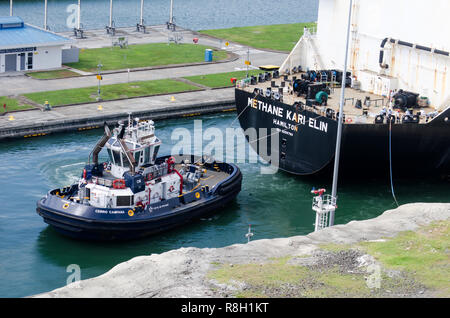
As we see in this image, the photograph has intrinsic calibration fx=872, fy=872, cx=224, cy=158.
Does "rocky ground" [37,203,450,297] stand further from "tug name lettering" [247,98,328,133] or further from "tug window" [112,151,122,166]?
"tug name lettering" [247,98,328,133]

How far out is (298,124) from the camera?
40.6m

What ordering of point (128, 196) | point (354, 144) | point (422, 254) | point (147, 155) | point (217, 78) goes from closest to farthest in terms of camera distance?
point (422, 254) → point (128, 196) → point (147, 155) → point (354, 144) → point (217, 78)

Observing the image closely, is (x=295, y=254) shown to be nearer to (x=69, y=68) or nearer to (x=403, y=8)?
(x=403, y=8)

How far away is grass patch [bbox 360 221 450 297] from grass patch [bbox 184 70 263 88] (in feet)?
106

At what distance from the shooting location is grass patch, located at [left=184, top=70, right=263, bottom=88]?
6038cm

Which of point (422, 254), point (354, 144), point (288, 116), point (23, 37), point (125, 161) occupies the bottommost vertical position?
point (422, 254)

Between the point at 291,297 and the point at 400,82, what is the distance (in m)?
23.7

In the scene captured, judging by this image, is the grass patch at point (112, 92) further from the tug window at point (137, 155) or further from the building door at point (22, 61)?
the tug window at point (137, 155)

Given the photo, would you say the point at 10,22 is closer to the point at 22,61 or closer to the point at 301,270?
the point at 22,61

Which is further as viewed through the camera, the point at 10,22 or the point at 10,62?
the point at 10,22

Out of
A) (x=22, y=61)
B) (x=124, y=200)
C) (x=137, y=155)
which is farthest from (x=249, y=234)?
(x=22, y=61)

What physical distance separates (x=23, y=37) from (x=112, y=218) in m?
30.1

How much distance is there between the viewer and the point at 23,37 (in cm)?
5975
